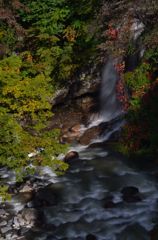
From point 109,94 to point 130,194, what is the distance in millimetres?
7080

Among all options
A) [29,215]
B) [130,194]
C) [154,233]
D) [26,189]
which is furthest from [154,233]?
[26,189]

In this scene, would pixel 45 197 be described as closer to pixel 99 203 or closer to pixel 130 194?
pixel 99 203

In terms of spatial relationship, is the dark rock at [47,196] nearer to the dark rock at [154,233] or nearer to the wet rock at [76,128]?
the dark rock at [154,233]

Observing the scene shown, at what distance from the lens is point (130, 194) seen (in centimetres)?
1400

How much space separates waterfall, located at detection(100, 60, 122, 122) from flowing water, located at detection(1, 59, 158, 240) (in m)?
1.84

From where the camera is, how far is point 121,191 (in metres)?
14.3

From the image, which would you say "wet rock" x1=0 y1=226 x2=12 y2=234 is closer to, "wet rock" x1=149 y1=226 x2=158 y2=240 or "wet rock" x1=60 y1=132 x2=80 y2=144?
"wet rock" x1=149 y1=226 x2=158 y2=240

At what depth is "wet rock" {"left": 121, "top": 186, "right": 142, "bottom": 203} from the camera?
1369 centimetres

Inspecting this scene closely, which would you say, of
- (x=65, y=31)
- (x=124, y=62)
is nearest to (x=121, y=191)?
(x=124, y=62)

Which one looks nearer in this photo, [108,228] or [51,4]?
[108,228]

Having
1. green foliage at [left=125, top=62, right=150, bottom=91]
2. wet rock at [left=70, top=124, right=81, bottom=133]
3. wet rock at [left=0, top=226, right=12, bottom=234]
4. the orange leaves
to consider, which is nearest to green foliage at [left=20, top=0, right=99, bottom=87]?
the orange leaves

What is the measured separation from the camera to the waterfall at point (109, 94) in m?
19.7

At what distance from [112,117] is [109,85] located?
5.64 feet

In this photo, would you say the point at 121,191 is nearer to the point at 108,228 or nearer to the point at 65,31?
the point at 108,228
